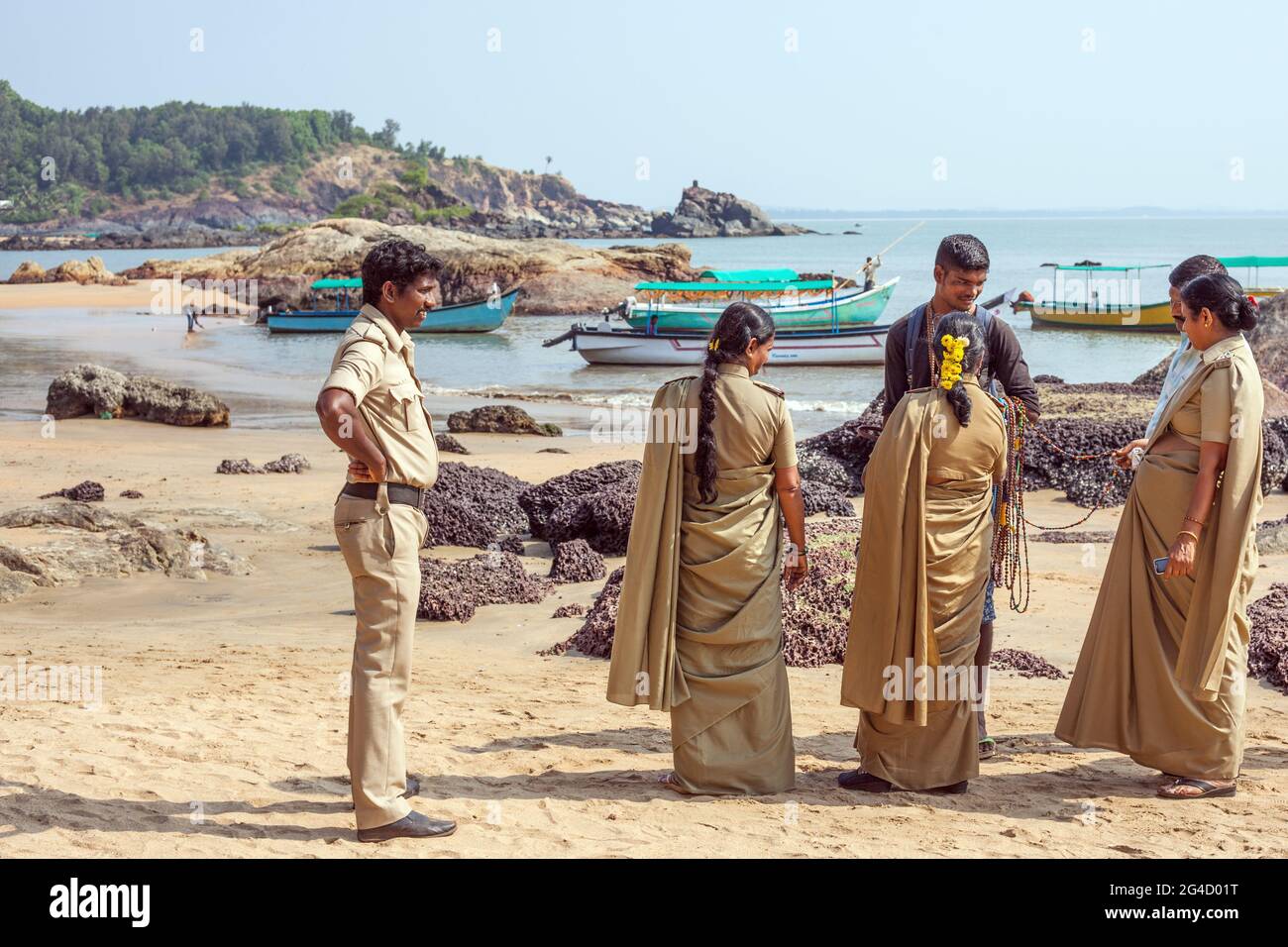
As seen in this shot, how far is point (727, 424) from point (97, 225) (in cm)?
14833

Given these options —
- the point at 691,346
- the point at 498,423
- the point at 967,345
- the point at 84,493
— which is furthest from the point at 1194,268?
the point at 691,346

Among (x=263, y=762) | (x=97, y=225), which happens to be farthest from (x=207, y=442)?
(x=97, y=225)

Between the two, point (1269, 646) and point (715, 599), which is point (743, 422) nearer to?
point (715, 599)

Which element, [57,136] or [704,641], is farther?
[57,136]

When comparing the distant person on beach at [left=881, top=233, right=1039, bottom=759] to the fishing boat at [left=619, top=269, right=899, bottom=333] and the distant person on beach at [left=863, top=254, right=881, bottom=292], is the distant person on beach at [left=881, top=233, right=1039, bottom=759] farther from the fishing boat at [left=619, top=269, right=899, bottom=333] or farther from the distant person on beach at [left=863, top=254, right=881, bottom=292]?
the distant person on beach at [left=863, top=254, right=881, bottom=292]

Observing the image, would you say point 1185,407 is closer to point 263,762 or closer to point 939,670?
point 939,670

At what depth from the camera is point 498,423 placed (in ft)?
56.2

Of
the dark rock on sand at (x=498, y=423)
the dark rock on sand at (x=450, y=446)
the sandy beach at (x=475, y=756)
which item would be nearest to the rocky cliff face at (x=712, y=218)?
the dark rock on sand at (x=498, y=423)

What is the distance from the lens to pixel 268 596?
804 cm

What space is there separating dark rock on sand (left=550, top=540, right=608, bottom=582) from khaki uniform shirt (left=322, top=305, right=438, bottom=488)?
4.18 metres

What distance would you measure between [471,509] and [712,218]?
121m

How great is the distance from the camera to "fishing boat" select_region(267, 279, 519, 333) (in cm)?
3891

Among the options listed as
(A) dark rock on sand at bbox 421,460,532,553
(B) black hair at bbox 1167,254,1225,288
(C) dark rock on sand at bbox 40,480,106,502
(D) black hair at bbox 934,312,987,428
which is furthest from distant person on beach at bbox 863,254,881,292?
(D) black hair at bbox 934,312,987,428
